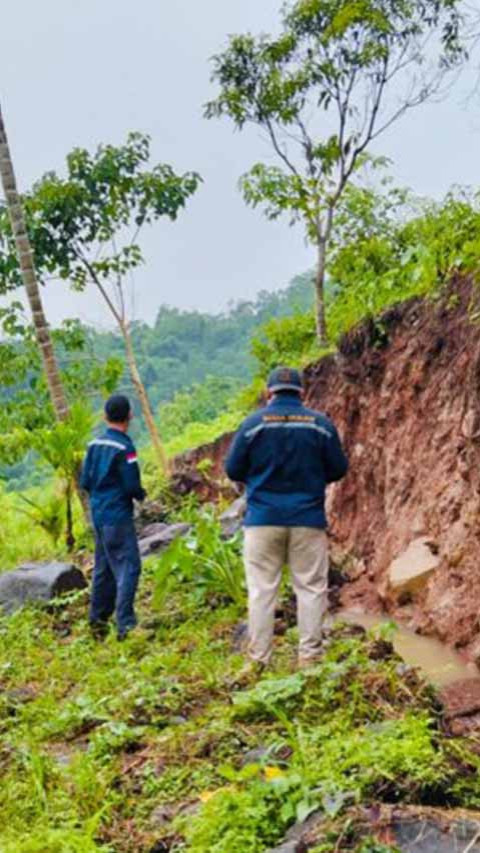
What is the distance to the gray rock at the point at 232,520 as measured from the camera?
9.92 metres

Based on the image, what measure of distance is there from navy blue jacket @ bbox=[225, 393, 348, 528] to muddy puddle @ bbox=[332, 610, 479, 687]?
1.20 meters

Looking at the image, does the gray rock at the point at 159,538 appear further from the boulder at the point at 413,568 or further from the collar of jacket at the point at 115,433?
the collar of jacket at the point at 115,433

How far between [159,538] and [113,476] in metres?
3.20

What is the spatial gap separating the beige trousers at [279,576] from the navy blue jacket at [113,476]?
5.46 ft

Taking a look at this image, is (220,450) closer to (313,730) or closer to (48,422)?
(48,422)

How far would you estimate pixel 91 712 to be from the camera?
539 centimetres

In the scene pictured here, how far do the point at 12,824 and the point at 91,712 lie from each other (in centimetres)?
123

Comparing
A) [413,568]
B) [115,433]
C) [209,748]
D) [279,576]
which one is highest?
[115,433]

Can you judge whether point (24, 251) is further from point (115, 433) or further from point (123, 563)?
point (123, 563)

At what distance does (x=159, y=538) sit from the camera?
1050 cm

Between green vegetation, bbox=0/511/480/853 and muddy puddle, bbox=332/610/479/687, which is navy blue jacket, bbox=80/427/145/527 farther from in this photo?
muddy puddle, bbox=332/610/479/687

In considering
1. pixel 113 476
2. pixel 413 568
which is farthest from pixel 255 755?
pixel 413 568

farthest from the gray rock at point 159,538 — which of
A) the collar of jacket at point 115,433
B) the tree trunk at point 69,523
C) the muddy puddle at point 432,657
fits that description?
the muddy puddle at point 432,657

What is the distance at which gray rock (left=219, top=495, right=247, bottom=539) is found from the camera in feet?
32.6
